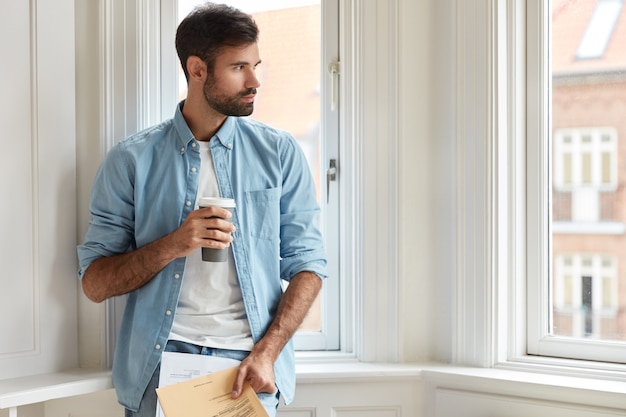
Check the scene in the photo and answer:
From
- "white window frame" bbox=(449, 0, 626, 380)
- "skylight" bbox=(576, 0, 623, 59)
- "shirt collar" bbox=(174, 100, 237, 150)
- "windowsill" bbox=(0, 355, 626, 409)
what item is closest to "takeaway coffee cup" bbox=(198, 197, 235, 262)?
"shirt collar" bbox=(174, 100, 237, 150)

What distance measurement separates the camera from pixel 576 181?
2.20 m

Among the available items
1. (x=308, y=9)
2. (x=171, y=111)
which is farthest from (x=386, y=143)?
(x=171, y=111)

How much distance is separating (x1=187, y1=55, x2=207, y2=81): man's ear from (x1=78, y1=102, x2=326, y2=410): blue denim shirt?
0.11 metres

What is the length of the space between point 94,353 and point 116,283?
41cm

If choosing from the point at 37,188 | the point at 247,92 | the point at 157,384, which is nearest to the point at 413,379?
the point at 157,384

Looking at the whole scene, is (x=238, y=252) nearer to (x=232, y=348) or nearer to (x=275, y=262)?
(x=275, y=262)

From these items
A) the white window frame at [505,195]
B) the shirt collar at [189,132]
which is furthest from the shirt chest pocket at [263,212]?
the white window frame at [505,195]

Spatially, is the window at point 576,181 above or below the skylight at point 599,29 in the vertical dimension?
below

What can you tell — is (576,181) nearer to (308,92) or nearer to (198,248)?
(308,92)

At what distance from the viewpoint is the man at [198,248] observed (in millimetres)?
1911

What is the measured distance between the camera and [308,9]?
2371 mm

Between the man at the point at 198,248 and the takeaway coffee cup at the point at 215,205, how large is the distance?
100 millimetres

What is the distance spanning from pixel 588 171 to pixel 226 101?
1074 millimetres

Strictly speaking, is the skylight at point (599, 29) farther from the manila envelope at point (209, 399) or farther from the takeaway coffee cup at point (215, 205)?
the manila envelope at point (209, 399)
